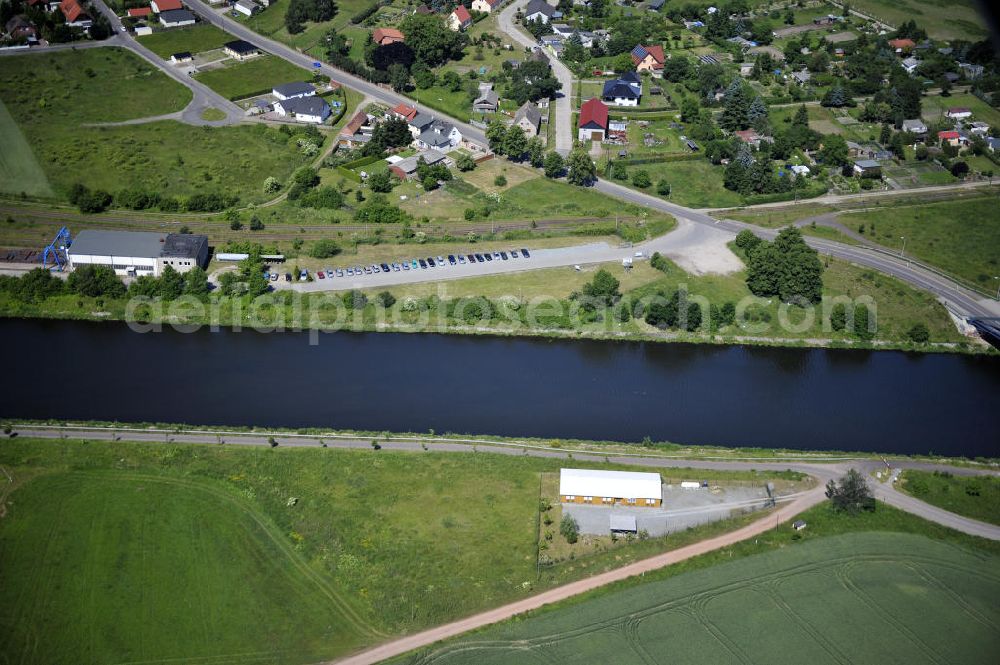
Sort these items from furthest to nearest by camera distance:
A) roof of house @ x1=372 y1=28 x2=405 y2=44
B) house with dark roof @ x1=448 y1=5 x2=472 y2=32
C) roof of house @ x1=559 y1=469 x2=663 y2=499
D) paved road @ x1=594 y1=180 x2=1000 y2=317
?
house with dark roof @ x1=448 y1=5 x2=472 y2=32, roof of house @ x1=372 y1=28 x2=405 y2=44, paved road @ x1=594 y1=180 x2=1000 y2=317, roof of house @ x1=559 y1=469 x2=663 y2=499

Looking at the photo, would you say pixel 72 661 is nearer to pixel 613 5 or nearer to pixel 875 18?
pixel 613 5

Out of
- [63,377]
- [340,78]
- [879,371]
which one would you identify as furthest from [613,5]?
[63,377]

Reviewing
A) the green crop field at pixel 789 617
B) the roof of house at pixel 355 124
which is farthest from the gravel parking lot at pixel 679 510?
the roof of house at pixel 355 124

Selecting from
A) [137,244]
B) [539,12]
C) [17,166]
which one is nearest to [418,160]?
[137,244]

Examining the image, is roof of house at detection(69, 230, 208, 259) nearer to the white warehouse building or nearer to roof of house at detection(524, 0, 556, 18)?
the white warehouse building

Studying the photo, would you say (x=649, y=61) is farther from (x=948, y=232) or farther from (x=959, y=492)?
(x=959, y=492)

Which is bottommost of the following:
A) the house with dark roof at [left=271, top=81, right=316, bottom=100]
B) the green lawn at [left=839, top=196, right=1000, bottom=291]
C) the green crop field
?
the green crop field

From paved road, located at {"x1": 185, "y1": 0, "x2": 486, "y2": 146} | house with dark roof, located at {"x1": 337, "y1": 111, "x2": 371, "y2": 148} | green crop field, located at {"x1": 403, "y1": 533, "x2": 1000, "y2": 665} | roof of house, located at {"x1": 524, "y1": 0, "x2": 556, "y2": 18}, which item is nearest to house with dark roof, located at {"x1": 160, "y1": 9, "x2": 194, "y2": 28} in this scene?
paved road, located at {"x1": 185, "y1": 0, "x2": 486, "y2": 146}
